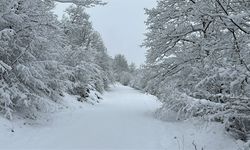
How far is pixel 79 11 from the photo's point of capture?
28.0 m

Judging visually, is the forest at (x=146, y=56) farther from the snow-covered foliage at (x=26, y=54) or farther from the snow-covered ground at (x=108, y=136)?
the snow-covered ground at (x=108, y=136)

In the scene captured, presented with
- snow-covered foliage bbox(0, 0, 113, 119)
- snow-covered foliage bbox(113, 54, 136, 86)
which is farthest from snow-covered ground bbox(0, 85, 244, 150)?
snow-covered foliage bbox(113, 54, 136, 86)

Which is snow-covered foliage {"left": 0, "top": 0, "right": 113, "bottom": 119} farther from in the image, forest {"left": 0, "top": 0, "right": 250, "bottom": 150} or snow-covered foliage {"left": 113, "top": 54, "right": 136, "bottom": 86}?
snow-covered foliage {"left": 113, "top": 54, "right": 136, "bottom": 86}

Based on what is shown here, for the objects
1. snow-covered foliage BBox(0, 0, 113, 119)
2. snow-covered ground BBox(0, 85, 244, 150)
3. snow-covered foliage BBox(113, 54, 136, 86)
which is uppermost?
snow-covered foliage BBox(113, 54, 136, 86)

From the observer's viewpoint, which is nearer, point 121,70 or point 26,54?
point 26,54

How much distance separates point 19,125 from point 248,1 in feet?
23.7

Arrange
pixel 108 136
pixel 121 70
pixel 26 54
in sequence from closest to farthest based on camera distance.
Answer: pixel 108 136 → pixel 26 54 → pixel 121 70

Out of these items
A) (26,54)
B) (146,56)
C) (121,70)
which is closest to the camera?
(26,54)

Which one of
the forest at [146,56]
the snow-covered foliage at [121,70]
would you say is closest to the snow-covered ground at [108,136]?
the forest at [146,56]

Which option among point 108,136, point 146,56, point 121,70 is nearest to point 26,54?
point 108,136

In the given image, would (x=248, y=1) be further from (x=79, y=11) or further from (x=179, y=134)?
(x=79, y=11)

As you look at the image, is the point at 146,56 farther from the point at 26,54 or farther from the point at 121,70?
the point at 121,70

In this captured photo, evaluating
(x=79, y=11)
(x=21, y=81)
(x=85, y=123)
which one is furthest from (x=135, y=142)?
(x=79, y=11)

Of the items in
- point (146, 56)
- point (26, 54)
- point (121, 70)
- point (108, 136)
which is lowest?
point (108, 136)
